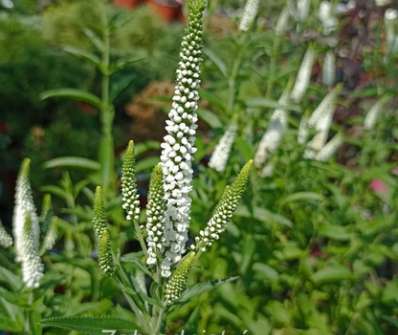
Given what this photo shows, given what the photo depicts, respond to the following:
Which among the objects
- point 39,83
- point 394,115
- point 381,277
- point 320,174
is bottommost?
point 381,277

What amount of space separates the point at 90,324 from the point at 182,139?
536mm

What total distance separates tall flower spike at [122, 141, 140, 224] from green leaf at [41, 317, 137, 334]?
0.27 m

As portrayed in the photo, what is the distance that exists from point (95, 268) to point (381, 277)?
2481mm

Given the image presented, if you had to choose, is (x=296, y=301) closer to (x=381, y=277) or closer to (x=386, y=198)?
(x=386, y=198)

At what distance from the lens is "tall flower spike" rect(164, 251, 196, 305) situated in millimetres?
1803

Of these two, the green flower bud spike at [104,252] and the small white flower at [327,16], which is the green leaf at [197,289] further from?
the small white flower at [327,16]

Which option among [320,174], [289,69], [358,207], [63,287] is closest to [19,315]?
[63,287]

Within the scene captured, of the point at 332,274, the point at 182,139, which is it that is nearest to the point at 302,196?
the point at 332,274

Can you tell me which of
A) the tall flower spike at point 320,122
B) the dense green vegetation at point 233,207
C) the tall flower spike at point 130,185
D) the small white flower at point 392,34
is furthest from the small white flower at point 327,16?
the tall flower spike at point 130,185

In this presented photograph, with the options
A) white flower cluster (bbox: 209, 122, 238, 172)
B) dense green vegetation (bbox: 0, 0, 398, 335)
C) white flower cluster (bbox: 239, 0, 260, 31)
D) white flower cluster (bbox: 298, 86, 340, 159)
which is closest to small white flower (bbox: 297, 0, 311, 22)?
dense green vegetation (bbox: 0, 0, 398, 335)

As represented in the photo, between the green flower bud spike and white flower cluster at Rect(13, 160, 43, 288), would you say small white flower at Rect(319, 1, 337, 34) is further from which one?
the green flower bud spike

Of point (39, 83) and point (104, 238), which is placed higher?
point (39, 83)

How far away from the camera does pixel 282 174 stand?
3.47 metres

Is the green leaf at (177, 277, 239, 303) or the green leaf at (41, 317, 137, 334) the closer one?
the green leaf at (41, 317, 137, 334)
